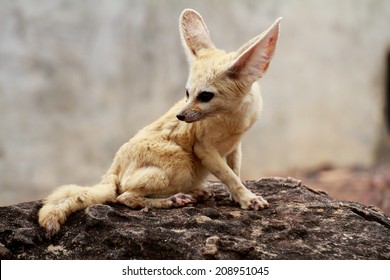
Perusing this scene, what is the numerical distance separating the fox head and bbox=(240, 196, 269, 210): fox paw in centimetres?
58

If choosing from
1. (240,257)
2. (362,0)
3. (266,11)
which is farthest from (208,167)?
(362,0)

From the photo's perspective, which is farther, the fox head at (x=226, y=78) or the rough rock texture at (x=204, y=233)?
the fox head at (x=226, y=78)

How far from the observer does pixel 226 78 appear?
4.05 meters

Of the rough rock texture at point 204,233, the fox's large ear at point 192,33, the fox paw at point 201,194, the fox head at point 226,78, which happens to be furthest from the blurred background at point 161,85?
the fox head at point 226,78

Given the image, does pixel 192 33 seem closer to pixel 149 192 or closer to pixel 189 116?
pixel 189 116

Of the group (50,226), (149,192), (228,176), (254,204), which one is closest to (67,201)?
(50,226)

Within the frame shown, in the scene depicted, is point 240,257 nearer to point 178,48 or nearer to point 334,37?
point 178,48

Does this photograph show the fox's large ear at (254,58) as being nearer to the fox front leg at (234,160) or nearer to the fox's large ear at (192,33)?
the fox's large ear at (192,33)

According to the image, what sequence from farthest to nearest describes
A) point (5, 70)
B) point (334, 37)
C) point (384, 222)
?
point (334, 37)
point (5, 70)
point (384, 222)

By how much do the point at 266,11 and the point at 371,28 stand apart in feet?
6.56

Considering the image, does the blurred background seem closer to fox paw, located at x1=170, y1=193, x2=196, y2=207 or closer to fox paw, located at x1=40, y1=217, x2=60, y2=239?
fox paw, located at x1=170, y1=193, x2=196, y2=207

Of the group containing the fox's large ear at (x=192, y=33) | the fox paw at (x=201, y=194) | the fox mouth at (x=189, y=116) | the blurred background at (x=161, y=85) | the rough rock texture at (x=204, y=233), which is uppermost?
the blurred background at (x=161, y=85)

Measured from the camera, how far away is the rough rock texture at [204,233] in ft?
12.0

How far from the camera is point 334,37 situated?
34.3 feet
